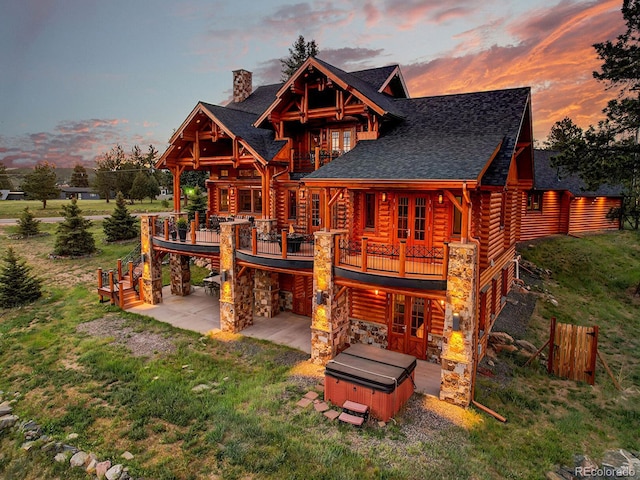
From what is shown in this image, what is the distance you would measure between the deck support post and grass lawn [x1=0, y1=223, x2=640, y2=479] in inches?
78.5

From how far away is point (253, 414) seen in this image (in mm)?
10320

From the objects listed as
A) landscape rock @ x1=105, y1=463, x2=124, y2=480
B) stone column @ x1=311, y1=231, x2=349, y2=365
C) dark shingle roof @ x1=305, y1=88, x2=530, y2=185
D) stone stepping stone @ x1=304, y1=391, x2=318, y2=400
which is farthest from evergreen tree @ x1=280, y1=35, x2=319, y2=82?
landscape rock @ x1=105, y1=463, x2=124, y2=480

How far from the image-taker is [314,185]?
1377cm

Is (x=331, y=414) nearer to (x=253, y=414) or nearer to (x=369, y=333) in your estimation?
(x=253, y=414)

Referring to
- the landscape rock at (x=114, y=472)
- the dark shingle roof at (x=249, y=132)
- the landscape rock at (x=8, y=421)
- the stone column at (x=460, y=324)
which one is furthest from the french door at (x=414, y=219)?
the landscape rock at (x=8, y=421)

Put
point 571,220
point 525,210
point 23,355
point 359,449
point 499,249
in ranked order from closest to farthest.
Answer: point 359,449 < point 23,355 < point 499,249 < point 525,210 < point 571,220

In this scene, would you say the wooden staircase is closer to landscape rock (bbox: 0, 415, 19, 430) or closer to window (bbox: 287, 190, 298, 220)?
landscape rock (bbox: 0, 415, 19, 430)

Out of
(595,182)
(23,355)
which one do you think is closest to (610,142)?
(595,182)

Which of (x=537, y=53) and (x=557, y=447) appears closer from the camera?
Result: (x=557, y=447)

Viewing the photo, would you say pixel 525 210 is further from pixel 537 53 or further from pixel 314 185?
pixel 314 185

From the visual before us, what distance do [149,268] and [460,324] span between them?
50.5ft

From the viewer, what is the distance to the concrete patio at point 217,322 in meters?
13.6

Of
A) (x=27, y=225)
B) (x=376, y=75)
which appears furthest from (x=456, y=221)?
(x=27, y=225)

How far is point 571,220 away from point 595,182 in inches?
457
